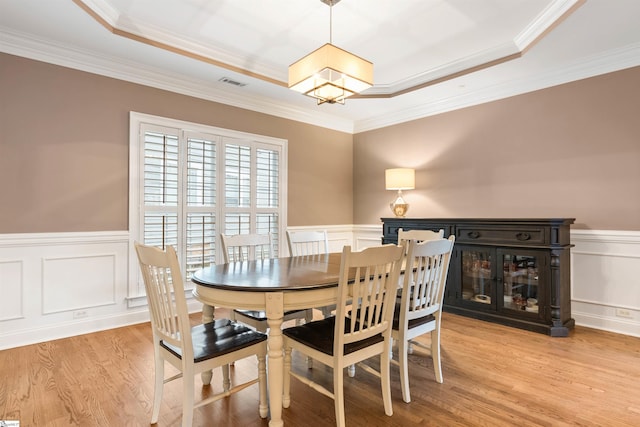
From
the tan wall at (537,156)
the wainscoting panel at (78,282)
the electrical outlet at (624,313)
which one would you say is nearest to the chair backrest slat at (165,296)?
the wainscoting panel at (78,282)

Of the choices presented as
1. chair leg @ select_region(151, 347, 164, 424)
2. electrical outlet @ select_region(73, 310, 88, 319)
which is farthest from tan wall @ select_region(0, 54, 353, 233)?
chair leg @ select_region(151, 347, 164, 424)

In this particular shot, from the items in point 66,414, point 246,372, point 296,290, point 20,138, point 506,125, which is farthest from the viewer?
point 506,125

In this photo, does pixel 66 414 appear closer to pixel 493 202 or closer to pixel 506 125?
pixel 493 202

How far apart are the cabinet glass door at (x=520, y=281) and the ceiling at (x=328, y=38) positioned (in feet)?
6.19

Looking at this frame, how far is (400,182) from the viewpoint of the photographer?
4703mm

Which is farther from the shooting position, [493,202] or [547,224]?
[493,202]

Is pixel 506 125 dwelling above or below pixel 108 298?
above

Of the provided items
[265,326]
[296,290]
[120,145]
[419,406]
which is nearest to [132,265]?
[120,145]

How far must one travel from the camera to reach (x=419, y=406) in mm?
2088

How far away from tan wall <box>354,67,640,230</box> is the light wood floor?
53.8 inches

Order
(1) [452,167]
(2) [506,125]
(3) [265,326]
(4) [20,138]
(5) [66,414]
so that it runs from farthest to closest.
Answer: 1. (1) [452,167]
2. (2) [506,125]
3. (4) [20,138]
4. (3) [265,326]
5. (5) [66,414]

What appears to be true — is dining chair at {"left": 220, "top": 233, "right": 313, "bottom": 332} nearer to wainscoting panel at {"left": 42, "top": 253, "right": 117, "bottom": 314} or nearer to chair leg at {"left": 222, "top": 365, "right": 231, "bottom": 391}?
chair leg at {"left": 222, "top": 365, "right": 231, "bottom": 391}

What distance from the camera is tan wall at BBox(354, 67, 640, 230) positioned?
3.31 metres

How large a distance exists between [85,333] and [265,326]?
2.15 metres
